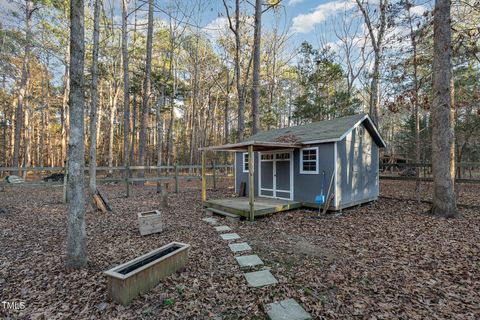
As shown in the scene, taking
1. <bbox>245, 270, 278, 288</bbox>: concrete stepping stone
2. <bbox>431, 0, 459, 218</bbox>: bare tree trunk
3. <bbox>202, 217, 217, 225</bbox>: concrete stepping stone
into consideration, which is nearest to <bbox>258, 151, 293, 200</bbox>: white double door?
<bbox>202, 217, 217, 225</bbox>: concrete stepping stone

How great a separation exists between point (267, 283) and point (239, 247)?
4.68ft

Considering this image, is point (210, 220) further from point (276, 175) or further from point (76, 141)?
point (76, 141)

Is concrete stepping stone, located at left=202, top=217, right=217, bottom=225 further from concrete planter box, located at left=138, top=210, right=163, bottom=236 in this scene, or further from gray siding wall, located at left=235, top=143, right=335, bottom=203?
gray siding wall, located at left=235, top=143, right=335, bottom=203

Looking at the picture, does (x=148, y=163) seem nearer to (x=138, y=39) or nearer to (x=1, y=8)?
(x=138, y=39)

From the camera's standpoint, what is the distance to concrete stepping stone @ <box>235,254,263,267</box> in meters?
3.85

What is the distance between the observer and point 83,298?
2.86m

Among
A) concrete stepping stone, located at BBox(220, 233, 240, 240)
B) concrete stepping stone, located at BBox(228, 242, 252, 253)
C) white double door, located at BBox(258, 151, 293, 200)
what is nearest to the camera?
concrete stepping stone, located at BBox(228, 242, 252, 253)

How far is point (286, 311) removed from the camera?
2.66m

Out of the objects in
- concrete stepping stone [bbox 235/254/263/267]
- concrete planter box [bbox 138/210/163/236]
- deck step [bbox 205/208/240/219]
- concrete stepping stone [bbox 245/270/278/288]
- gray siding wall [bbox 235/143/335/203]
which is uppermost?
gray siding wall [bbox 235/143/335/203]

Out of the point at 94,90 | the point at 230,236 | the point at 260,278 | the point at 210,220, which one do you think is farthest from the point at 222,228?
the point at 94,90

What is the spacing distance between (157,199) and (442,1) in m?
11.4

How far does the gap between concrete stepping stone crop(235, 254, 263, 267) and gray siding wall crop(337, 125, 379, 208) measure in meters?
4.46

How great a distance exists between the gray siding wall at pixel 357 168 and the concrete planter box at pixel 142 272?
18.7ft

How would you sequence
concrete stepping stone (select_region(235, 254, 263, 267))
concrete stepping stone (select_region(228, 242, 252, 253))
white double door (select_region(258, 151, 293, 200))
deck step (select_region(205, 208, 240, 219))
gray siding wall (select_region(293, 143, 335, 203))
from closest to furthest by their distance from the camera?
concrete stepping stone (select_region(235, 254, 263, 267)) → concrete stepping stone (select_region(228, 242, 252, 253)) → deck step (select_region(205, 208, 240, 219)) → gray siding wall (select_region(293, 143, 335, 203)) → white double door (select_region(258, 151, 293, 200))
